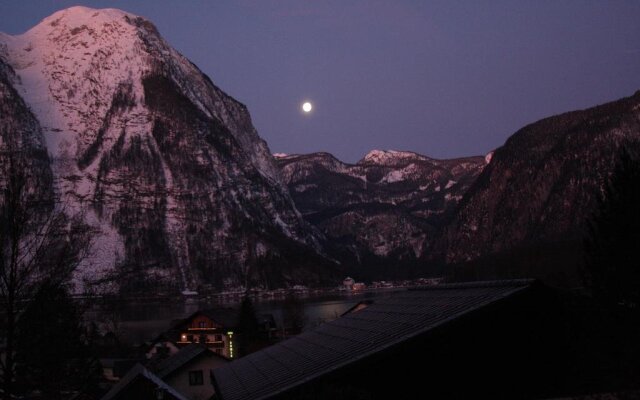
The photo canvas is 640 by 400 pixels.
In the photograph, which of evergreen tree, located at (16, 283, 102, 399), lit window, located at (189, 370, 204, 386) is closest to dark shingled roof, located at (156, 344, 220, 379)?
lit window, located at (189, 370, 204, 386)

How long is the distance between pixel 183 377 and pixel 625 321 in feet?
120

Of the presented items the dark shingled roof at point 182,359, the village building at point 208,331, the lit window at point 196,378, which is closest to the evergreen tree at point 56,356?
the dark shingled roof at point 182,359

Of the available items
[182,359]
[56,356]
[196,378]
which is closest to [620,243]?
[196,378]

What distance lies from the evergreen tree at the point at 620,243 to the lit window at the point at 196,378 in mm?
26760

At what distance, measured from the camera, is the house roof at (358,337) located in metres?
14.3

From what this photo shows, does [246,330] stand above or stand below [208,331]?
below

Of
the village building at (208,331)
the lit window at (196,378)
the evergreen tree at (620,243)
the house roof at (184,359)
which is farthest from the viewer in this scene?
the village building at (208,331)

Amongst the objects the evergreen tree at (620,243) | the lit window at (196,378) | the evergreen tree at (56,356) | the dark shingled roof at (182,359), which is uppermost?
the evergreen tree at (620,243)

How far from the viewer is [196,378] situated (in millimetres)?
45000

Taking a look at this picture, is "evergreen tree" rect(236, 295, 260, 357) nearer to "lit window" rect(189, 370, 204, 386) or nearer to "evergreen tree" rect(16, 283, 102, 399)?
"lit window" rect(189, 370, 204, 386)

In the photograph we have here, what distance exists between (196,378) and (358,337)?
31465mm

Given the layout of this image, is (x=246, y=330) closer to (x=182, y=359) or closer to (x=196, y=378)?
(x=182, y=359)

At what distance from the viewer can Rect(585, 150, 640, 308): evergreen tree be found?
36594mm

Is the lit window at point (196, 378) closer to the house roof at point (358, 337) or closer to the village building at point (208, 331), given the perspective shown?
the house roof at point (358, 337)
